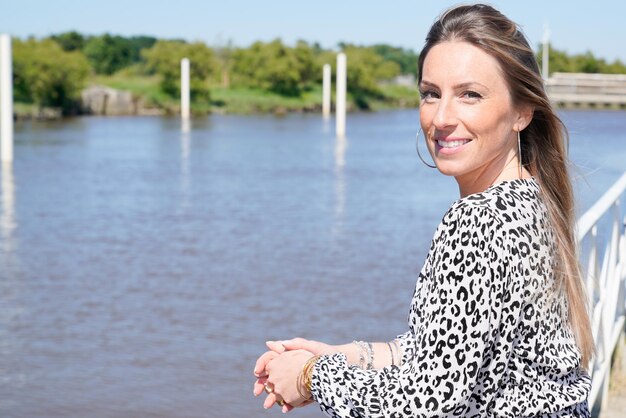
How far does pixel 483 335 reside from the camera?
1449 mm

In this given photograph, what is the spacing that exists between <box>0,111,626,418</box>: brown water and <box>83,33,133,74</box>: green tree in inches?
1900

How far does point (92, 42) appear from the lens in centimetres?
6800

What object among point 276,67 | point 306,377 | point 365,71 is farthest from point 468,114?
point 365,71

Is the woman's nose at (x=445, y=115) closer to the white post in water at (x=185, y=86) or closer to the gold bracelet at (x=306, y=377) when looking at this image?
the gold bracelet at (x=306, y=377)

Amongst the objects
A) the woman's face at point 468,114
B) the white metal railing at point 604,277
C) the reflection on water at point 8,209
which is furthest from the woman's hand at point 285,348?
the reflection on water at point 8,209

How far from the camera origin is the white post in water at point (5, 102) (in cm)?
2006

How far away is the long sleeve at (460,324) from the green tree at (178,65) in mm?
51858

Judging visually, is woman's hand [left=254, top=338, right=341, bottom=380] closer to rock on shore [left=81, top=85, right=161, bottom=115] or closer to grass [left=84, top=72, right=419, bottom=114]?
rock on shore [left=81, top=85, right=161, bottom=115]

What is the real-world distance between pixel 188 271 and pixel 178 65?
151 feet

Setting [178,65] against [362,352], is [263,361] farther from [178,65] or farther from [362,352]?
[178,65]

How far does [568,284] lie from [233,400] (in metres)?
3.70

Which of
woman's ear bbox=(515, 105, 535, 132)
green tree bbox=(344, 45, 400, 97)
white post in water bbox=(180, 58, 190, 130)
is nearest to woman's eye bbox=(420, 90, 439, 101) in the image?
woman's ear bbox=(515, 105, 535, 132)

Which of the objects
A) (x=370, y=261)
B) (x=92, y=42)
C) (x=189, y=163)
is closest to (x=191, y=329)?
(x=370, y=261)

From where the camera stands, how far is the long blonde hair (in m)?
1.60
